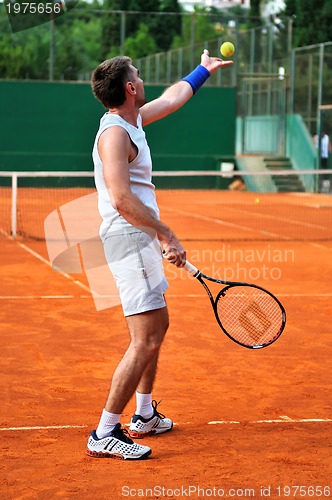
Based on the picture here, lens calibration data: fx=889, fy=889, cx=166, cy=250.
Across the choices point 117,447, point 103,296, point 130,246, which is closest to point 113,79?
point 130,246

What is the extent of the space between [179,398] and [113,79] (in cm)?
211

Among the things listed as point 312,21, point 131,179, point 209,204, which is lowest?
point 209,204

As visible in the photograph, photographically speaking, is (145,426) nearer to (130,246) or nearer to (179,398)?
(179,398)

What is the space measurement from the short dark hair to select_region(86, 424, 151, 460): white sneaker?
1.58 m

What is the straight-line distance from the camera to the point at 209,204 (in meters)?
22.9

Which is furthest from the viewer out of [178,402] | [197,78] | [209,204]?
[209,204]

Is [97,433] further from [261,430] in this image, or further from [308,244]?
[308,244]

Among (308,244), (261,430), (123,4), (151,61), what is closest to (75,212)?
(308,244)

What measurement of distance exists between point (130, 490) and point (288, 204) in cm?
1956

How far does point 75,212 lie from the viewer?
60.7 feet

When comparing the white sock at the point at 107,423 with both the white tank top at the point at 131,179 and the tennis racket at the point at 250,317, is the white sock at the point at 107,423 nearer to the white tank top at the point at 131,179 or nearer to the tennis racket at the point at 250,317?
the tennis racket at the point at 250,317

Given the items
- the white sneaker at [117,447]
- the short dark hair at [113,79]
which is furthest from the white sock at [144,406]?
the short dark hair at [113,79]

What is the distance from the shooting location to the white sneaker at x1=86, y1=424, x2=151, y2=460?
166 inches

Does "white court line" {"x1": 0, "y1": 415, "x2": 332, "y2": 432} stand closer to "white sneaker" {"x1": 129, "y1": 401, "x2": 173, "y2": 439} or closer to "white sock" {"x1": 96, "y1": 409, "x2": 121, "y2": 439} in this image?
"white sneaker" {"x1": 129, "y1": 401, "x2": 173, "y2": 439}
